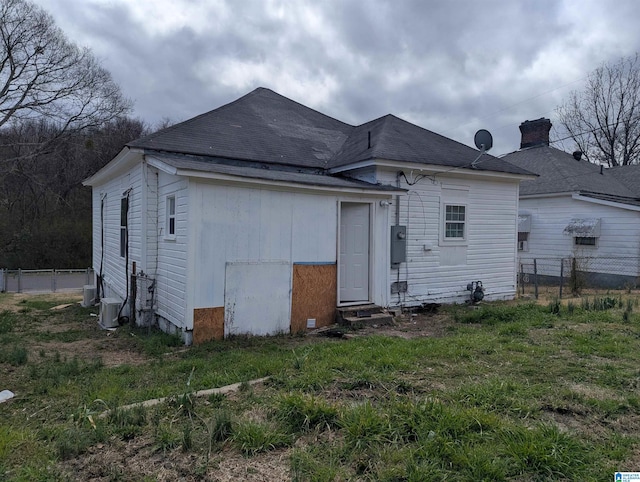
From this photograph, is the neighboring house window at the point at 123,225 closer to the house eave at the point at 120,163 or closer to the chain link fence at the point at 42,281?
the house eave at the point at 120,163

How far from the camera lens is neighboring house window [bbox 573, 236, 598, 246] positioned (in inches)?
A: 623

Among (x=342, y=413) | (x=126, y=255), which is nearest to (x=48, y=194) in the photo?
(x=126, y=255)

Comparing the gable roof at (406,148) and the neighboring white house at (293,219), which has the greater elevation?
the gable roof at (406,148)

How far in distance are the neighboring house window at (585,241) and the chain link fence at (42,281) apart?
18.6 metres

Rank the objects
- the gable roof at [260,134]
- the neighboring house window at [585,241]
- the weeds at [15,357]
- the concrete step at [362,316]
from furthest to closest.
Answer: the neighboring house window at [585,241], the gable roof at [260,134], the concrete step at [362,316], the weeds at [15,357]

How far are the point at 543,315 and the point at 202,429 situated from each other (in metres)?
7.18

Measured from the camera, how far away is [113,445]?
11.2 ft

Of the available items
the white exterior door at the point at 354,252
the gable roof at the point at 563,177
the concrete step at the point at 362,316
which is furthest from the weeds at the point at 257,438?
the gable roof at the point at 563,177

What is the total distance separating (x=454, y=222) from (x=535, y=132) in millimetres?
14409

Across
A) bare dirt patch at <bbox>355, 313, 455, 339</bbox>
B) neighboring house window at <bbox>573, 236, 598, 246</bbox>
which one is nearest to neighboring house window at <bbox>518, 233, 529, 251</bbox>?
neighboring house window at <bbox>573, 236, 598, 246</bbox>

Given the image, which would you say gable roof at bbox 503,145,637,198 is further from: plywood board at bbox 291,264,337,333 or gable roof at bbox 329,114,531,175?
plywood board at bbox 291,264,337,333

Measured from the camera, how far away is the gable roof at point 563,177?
1669 centimetres

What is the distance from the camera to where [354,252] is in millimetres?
9438

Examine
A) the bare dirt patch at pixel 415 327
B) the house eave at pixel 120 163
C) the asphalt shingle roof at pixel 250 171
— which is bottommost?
the bare dirt patch at pixel 415 327
